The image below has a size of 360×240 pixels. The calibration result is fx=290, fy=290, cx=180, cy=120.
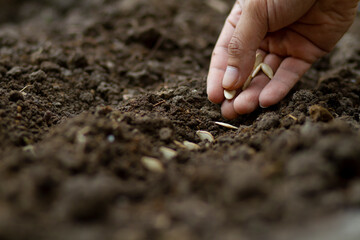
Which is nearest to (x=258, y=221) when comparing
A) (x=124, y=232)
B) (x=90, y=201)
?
(x=124, y=232)

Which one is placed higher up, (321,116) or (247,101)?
(321,116)

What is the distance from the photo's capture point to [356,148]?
0.90 meters

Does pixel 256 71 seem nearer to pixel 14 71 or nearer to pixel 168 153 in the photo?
pixel 168 153

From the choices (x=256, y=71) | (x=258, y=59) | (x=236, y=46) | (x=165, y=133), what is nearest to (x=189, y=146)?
(x=165, y=133)

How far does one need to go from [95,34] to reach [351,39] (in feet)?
8.07

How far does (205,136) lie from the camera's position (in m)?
1.59

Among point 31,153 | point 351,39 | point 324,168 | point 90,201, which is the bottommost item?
point 31,153

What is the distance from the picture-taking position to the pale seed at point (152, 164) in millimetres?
1093

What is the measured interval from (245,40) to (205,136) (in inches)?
25.7

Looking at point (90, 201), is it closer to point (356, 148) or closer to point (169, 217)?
point (169, 217)

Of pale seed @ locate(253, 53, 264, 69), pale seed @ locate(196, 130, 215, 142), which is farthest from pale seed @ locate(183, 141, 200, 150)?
pale seed @ locate(253, 53, 264, 69)

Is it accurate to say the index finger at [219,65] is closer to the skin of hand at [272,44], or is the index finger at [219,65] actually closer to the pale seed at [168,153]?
the skin of hand at [272,44]

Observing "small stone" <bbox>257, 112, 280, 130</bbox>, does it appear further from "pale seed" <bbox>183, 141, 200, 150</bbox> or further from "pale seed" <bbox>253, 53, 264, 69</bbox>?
"pale seed" <bbox>253, 53, 264, 69</bbox>

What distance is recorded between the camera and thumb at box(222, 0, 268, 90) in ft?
5.76
